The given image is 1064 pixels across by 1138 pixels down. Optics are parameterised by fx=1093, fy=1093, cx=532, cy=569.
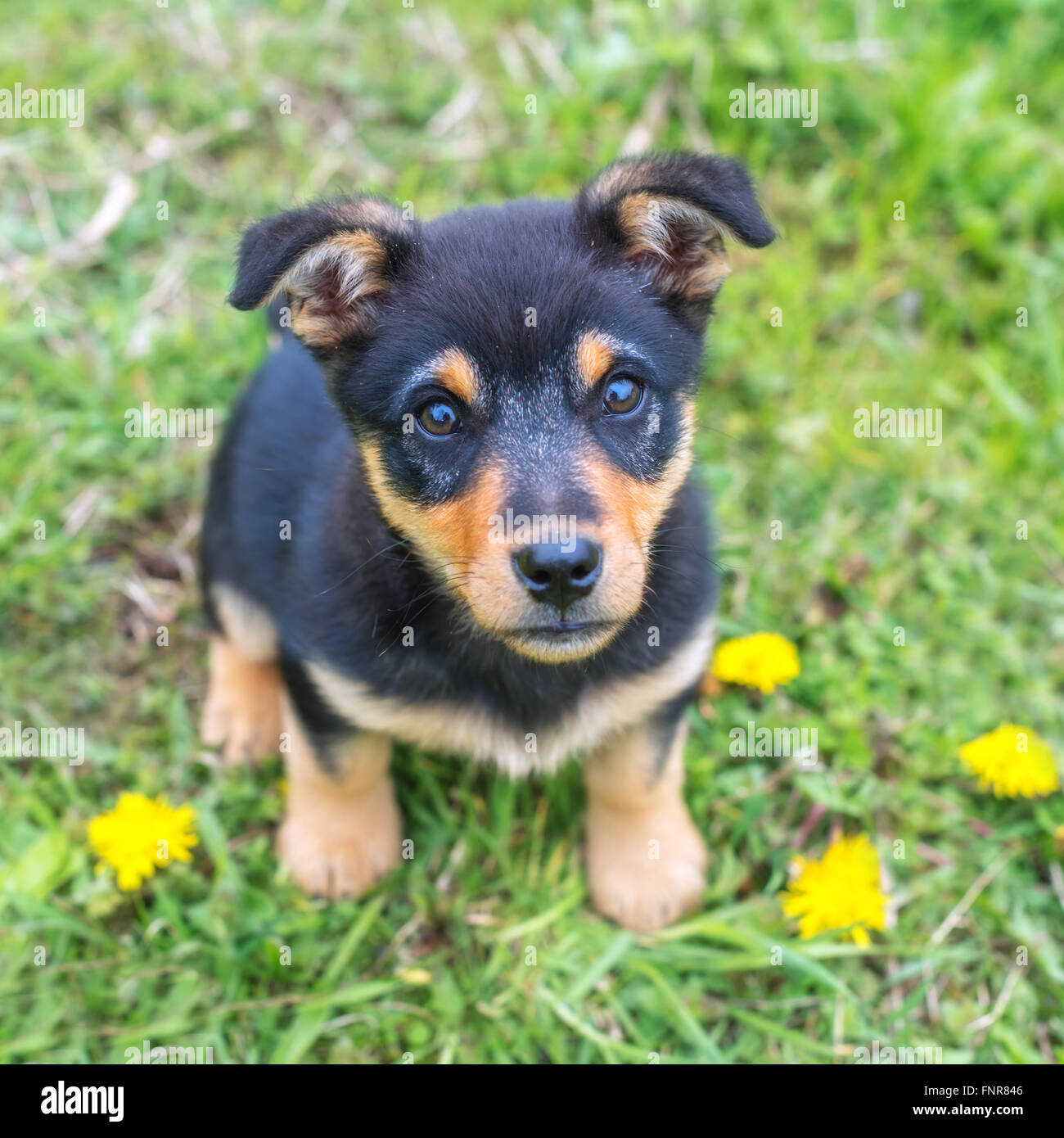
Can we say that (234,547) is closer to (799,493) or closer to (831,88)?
(799,493)

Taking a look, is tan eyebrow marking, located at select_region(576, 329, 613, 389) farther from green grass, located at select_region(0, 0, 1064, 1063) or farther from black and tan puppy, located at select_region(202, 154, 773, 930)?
green grass, located at select_region(0, 0, 1064, 1063)

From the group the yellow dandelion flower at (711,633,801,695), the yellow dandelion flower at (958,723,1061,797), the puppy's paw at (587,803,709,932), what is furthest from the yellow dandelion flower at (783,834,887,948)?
the yellow dandelion flower at (711,633,801,695)

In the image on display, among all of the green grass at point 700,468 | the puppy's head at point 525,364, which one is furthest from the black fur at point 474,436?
→ the green grass at point 700,468

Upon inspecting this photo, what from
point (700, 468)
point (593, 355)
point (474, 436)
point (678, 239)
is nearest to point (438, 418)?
point (474, 436)

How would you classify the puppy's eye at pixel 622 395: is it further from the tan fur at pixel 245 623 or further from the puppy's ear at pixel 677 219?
the tan fur at pixel 245 623

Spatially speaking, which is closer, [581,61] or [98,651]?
[98,651]
